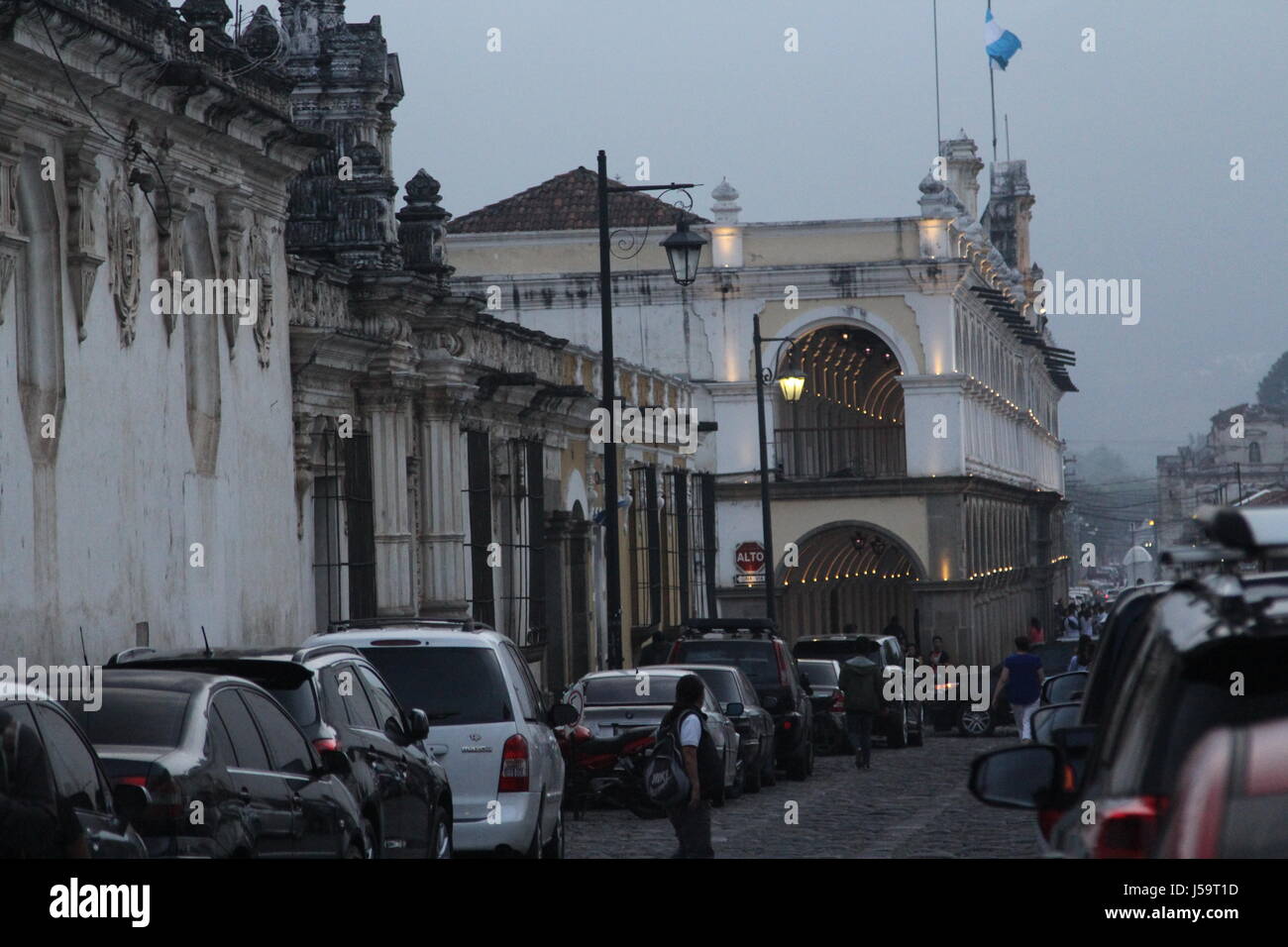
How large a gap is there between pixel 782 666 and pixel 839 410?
144 ft

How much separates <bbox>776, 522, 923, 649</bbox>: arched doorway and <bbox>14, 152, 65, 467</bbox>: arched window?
1663 inches

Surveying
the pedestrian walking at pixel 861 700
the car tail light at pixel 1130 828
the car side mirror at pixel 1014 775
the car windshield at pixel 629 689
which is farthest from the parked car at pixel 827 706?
the car tail light at pixel 1130 828

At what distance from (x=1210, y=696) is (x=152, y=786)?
5.98m

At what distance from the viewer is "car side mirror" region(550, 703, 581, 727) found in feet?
55.6

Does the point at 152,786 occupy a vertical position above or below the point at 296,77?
below

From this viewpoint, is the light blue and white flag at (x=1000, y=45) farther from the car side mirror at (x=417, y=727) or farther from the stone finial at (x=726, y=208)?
the car side mirror at (x=417, y=727)

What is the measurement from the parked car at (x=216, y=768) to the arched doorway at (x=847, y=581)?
48166 mm

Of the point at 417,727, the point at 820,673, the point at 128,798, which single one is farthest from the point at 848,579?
the point at 128,798

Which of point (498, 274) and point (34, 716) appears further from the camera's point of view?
point (498, 274)

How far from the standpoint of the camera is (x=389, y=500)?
27.7 meters

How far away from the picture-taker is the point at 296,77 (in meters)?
29.9

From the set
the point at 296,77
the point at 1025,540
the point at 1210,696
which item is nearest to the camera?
the point at 1210,696
